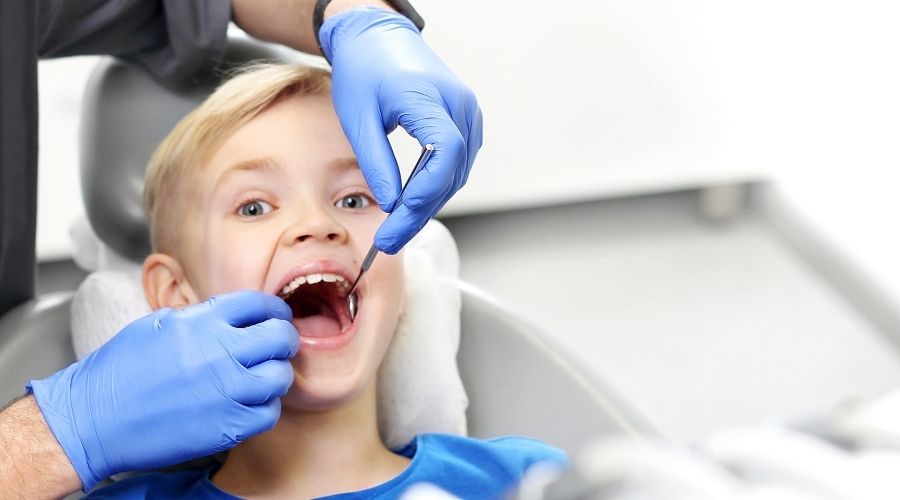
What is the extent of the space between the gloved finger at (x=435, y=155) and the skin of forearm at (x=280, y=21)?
0.30 meters

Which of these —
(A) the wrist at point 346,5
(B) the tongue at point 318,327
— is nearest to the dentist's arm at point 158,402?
(B) the tongue at point 318,327

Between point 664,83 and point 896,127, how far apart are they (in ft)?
2.28

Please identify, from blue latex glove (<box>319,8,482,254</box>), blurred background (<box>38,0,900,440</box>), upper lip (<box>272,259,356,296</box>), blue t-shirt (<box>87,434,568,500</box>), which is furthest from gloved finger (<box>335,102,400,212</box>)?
blurred background (<box>38,0,900,440</box>)

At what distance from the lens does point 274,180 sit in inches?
54.0

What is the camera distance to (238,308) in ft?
3.97

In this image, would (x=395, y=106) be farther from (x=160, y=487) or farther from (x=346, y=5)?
(x=160, y=487)

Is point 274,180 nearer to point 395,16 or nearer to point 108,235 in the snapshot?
point 395,16

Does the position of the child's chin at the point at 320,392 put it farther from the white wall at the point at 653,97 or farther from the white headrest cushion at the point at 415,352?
the white wall at the point at 653,97

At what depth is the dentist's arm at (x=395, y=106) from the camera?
48.4 inches

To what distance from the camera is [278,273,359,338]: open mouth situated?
1400 millimetres

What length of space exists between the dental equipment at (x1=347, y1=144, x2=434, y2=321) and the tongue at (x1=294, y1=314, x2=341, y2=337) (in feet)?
0.15

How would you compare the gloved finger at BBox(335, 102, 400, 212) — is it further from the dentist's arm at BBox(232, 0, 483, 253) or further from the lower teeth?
the lower teeth

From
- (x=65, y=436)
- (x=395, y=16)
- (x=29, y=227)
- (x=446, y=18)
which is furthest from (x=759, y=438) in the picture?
(x=446, y=18)

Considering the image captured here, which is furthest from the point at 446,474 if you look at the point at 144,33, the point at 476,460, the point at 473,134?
the point at 144,33
